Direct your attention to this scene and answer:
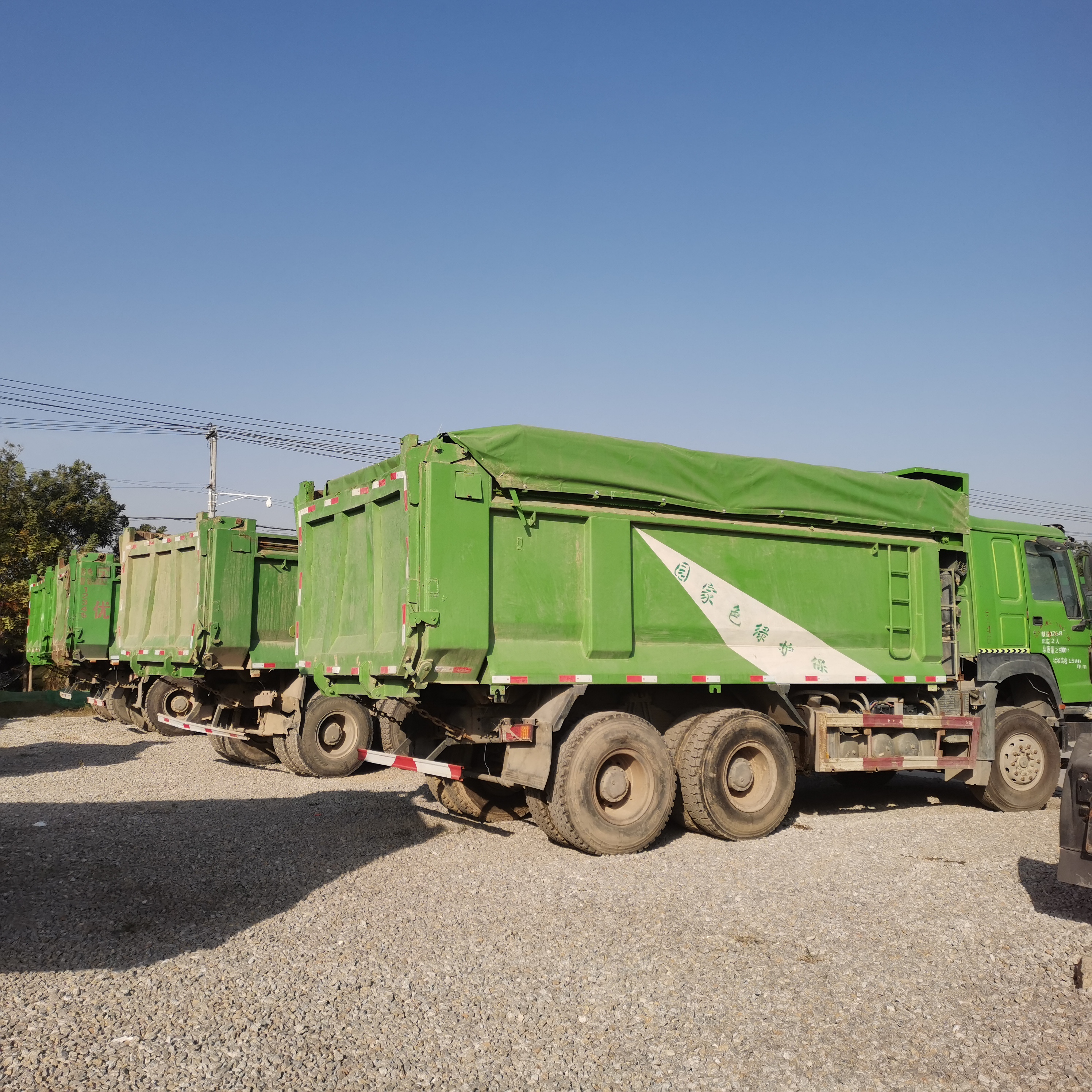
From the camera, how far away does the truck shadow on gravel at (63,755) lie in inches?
498

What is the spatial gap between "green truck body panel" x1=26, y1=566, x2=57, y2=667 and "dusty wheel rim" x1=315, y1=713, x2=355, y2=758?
10021 millimetres

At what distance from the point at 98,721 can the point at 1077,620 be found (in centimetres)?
1779

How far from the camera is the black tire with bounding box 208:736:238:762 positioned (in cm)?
1290

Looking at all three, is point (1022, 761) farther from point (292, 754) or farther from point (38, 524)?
point (38, 524)

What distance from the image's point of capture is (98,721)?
19734 mm

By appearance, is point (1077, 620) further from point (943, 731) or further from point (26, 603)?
point (26, 603)

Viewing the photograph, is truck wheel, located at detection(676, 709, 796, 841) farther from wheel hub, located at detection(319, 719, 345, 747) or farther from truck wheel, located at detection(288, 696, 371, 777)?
wheel hub, located at detection(319, 719, 345, 747)

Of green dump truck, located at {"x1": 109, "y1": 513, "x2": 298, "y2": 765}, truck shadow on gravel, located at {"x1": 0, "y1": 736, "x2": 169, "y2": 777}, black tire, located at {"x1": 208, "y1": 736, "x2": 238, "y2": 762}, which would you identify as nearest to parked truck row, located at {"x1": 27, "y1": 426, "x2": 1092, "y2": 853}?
green dump truck, located at {"x1": 109, "y1": 513, "x2": 298, "y2": 765}

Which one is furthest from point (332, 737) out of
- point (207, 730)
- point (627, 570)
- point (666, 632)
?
point (627, 570)

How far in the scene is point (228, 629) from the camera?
11992 mm

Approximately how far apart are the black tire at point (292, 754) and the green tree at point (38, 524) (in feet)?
49.8

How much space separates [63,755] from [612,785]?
1032 cm

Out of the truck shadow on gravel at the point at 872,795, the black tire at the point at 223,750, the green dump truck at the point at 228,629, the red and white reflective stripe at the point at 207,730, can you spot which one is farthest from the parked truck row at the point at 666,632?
the black tire at the point at 223,750

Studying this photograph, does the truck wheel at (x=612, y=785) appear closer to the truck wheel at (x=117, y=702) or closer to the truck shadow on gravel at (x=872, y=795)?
the truck shadow on gravel at (x=872, y=795)
